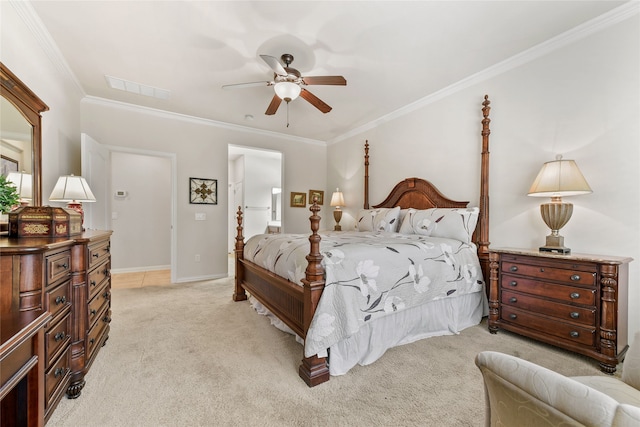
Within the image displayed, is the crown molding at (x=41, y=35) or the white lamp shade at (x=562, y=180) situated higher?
the crown molding at (x=41, y=35)

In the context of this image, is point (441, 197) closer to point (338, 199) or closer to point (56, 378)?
point (338, 199)

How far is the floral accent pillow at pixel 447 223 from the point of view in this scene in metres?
2.91

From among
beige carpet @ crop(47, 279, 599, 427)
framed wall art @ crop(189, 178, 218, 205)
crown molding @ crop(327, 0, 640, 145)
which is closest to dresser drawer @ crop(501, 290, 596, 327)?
beige carpet @ crop(47, 279, 599, 427)

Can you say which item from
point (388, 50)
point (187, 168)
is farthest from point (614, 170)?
point (187, 168)

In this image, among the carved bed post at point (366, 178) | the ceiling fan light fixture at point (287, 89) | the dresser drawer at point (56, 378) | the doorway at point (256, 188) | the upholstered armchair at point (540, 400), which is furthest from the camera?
the doorway at point (256, 188)

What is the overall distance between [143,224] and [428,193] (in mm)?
5230

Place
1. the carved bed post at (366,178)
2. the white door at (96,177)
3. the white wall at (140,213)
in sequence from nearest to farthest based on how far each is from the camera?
the white door at (96,177), the carved bed post at (366,178), the white wall at (140,213)

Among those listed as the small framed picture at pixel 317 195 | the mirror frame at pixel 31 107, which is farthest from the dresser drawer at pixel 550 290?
the mirror frame at pixel 31 107

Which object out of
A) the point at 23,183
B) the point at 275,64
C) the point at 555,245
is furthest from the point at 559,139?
the point at 23,183

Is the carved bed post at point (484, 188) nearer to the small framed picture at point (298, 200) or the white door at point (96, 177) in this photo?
the small framed picture at point (298, 200)

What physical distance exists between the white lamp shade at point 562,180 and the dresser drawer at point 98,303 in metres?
3.59

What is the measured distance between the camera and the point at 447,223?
2.99 metres

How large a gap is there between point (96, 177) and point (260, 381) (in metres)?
3.38

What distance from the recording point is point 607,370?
1911 mm
